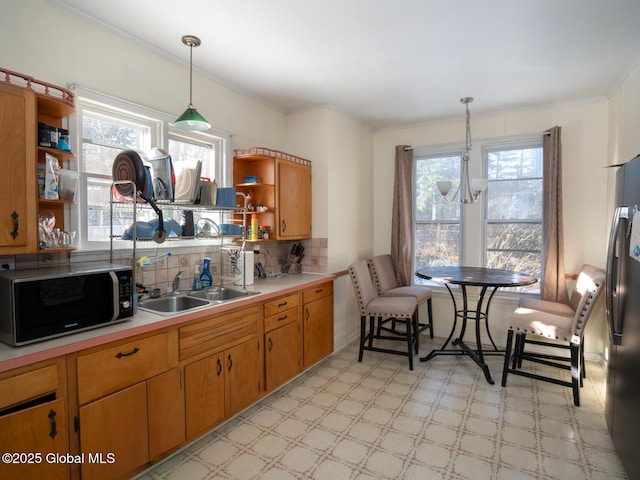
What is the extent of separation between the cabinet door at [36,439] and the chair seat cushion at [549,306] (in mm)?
3578

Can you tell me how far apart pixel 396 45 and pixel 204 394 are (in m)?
2.67

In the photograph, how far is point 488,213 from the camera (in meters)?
4.07

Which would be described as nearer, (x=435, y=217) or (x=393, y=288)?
(x=393, y=288)

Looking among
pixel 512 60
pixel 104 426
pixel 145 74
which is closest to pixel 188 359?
pixel 104 426

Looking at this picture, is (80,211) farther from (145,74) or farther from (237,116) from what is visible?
(237,116)

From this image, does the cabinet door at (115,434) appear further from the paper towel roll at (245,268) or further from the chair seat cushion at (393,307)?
the chair seat cushion at (393,307)

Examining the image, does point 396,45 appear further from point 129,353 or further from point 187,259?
point 129,353

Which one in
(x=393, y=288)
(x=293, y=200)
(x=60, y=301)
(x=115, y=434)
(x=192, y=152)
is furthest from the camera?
(x=393, y=288)

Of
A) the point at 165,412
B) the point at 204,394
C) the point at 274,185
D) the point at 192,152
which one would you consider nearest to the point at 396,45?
the point at 274,185

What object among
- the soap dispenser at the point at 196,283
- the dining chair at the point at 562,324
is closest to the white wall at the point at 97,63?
the soap dispenser at the point at 196,283

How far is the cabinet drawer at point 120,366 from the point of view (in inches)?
64.0

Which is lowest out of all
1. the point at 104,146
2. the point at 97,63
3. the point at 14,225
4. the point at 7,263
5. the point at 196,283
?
the point at 196,283

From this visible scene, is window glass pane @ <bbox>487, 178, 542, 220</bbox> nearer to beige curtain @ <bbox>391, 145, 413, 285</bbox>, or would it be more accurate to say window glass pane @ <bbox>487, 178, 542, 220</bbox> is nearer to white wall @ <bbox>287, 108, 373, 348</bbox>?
beige curtain @ <bbox>391, 145, 413, 285</bbox>

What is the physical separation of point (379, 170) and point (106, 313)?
3.67 meters
